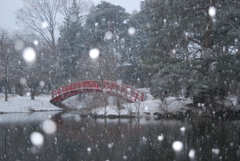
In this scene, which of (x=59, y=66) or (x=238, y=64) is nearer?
(x=238, y=64)

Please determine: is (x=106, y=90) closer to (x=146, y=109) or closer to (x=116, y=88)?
(x=116, y=88)

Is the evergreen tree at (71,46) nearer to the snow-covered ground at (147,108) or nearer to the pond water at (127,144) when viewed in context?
the snow-covered ground at (147,108)

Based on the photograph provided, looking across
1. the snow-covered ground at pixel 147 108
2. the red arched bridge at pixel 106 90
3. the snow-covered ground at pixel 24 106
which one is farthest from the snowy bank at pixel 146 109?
the snow-covered ground at pixel 24 106

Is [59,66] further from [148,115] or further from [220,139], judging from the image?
[220,139]

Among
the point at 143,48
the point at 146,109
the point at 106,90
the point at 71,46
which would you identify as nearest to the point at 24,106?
the point at 106,90

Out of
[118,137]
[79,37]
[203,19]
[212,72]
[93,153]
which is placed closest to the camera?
[93,153]

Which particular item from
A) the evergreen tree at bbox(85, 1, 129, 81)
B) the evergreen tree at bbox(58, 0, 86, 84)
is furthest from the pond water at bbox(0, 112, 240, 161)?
the evergreen tree at bbox(85, 1, 129, 81)

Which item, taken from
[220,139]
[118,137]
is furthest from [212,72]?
[118,137]

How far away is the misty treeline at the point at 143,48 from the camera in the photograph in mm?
15008

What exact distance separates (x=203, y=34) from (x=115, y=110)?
8.33 meters

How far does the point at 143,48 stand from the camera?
33.1 m

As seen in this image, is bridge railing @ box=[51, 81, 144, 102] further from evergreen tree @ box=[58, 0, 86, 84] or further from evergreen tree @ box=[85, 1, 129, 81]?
evergreen tree @ box=[85, 1, 129, 81]

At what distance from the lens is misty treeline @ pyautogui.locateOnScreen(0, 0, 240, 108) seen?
15008 millimetres

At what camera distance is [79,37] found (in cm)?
3544
